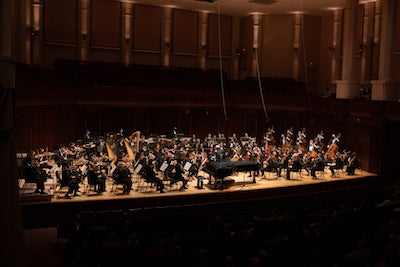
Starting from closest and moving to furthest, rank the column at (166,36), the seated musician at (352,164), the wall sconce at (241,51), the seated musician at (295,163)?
the seated musician at (295,163) → the seated musician at (352,164) → the column at (166,36) → the wall sconce at (241,51)

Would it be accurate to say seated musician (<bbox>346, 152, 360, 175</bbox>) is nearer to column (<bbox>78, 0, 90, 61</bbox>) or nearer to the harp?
the harp

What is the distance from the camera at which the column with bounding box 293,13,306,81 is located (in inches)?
846

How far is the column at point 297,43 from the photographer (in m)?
21.5

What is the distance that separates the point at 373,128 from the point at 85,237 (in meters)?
Result: 11.8

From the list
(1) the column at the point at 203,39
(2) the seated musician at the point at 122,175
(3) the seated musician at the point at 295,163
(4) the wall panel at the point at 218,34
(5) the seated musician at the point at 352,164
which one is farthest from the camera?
(4) the wall panel at the point at 218,34

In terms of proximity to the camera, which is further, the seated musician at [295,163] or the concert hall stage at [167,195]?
the seated musician at [295,163]

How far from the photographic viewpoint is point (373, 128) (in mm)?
15648

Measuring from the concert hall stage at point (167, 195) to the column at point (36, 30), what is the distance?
7.21 m

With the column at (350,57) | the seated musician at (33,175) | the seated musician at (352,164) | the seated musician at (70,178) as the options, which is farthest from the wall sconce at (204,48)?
the seated musician at (33,175)

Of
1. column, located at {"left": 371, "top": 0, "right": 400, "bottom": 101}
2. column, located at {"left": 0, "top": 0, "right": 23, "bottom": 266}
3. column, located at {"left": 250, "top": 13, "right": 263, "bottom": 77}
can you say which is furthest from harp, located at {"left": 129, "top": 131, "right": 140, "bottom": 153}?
column, located at {"left": 250, "top": 13, "right": 263, "bottom": 77}

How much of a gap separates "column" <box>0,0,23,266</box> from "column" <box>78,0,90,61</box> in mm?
11971

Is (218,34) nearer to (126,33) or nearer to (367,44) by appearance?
(126,33)

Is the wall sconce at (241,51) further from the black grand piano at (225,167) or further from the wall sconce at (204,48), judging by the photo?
the black grand piano at (225,167)

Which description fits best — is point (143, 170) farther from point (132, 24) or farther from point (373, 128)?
point (132, 24)
